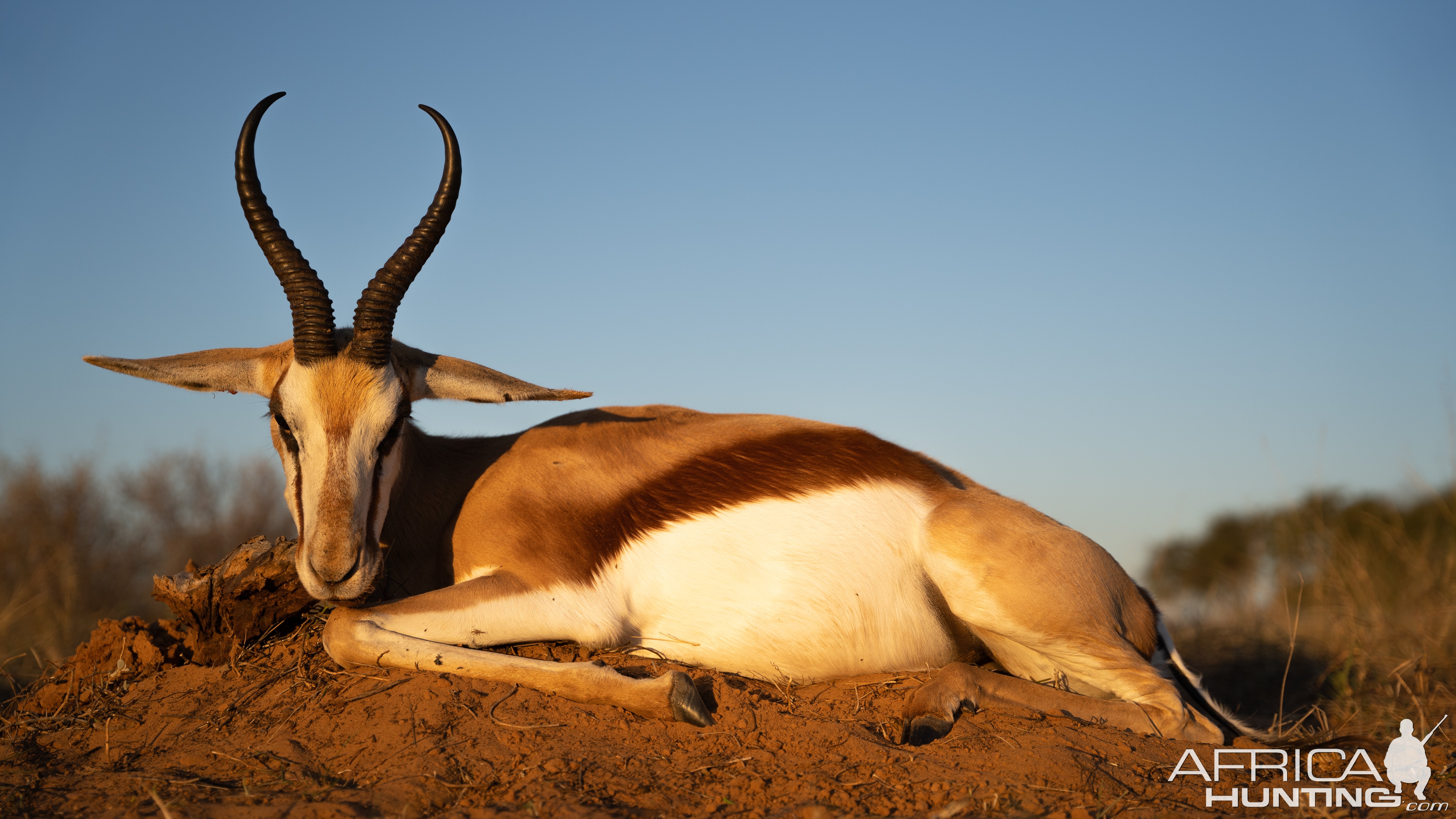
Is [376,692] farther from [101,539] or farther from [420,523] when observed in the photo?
[101,539]

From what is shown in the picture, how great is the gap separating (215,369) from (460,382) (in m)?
1.33

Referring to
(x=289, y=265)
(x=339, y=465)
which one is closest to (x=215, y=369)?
(x=289, y=265)

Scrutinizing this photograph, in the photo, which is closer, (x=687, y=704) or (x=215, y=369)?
(x=687, y=704)

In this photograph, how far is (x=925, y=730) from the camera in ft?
13.5

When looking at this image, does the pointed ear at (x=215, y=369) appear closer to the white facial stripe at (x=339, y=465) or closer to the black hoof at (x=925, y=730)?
the white facial stripe at (x=339, y=465)

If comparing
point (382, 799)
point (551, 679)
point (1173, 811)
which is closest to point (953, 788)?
point (1173, 811)

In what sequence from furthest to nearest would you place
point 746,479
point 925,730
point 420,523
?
point 420,523 < point 746,479 < point 925,730

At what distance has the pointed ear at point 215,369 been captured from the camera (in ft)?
15.8

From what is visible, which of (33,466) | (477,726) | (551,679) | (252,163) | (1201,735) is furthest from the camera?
(33,466)

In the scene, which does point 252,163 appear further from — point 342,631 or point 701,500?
point 701,500

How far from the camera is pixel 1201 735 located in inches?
177

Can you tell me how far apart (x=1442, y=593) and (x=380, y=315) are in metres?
9.62

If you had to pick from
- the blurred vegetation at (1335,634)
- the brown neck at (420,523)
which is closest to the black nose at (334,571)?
the brown neck at (420,523)

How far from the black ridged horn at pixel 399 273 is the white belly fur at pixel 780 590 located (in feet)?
5.55
